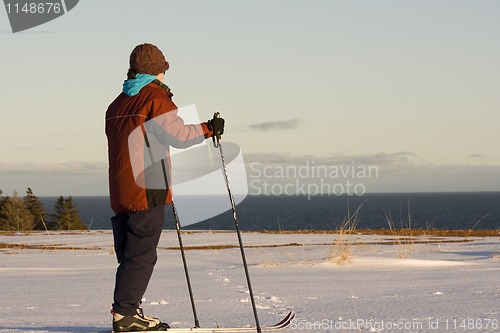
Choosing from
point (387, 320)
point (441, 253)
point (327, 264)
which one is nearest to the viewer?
point (387, 320)

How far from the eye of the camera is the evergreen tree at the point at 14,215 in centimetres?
4956

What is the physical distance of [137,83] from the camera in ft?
15.8

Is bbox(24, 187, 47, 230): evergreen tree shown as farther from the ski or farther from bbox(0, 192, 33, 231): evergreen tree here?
the ski

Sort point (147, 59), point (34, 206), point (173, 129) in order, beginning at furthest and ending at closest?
point (34, 206) < point (147, 59) < point (173, 129)

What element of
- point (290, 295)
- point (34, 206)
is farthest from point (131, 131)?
point (34, 206)

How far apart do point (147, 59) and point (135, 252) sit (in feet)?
4.20

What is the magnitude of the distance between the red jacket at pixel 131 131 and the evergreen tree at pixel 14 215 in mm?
45812

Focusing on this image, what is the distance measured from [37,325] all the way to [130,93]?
1.80 meters

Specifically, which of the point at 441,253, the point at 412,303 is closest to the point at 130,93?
the point at 412,303

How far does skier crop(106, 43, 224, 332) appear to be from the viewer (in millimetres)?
4676

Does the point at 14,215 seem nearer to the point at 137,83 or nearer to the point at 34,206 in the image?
the point at 34,206

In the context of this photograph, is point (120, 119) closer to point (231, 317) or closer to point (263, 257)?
point (231, 317)

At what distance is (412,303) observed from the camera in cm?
576

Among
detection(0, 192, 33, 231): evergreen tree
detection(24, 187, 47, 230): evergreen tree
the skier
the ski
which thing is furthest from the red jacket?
detection(24, 187, 47, 230): evergreen tree
